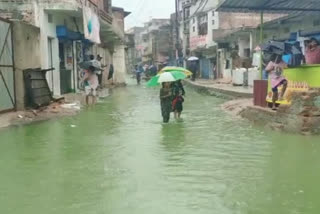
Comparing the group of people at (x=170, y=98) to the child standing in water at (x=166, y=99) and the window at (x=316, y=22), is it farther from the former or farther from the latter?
the window at (x=316, y=22)

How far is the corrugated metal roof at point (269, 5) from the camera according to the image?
13.9m

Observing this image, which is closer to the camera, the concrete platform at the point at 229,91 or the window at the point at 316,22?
the concrete platform at the point at 229,91

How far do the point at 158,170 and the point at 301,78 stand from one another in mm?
5045

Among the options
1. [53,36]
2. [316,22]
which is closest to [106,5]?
[53,36]

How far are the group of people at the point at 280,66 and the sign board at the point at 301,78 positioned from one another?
0.11 m

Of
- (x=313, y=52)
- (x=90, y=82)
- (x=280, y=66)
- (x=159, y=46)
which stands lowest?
(x=90, y=82)

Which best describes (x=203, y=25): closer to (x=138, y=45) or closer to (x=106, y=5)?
(x=106, y=5)

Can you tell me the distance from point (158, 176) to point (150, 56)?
6923cm

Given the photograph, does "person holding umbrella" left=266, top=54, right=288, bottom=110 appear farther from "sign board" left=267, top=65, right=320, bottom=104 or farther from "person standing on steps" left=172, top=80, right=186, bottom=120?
"person standing on steps" left=172, top=80, right=186, bottom=120

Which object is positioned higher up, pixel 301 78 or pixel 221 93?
pixel 301 78

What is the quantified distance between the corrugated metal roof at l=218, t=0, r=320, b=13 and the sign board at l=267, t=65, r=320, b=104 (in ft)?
11.2

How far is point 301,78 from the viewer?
10570 millimetres

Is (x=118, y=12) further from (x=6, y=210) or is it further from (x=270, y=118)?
(x=6, y=210)

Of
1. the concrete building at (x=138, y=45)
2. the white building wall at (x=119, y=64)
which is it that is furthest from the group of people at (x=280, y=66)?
the concrete building at (x=138, y=45)
